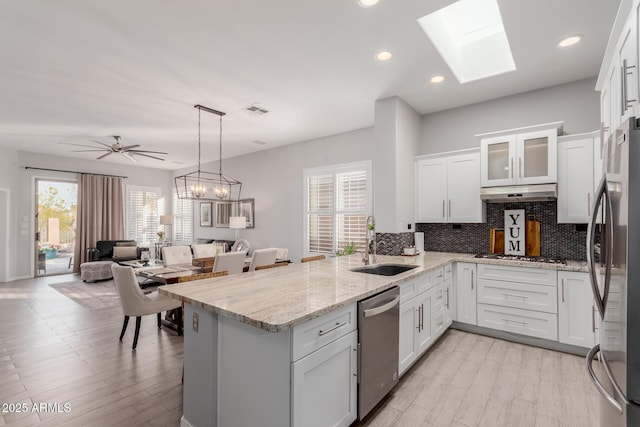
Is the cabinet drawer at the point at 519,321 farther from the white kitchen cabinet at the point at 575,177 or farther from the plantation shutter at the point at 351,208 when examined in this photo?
the plantation shutter at the point at 351,208

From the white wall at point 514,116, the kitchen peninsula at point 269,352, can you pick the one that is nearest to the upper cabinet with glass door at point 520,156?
the white wall at point 514,116

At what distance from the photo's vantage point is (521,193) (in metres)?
3.34

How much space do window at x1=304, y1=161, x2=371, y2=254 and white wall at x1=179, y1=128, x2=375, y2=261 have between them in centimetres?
17

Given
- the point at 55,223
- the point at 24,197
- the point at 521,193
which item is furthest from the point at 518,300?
the point at 55,223

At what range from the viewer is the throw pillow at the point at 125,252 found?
7297mm

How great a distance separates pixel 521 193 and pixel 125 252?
8124 millimetres

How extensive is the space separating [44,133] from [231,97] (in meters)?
4.11

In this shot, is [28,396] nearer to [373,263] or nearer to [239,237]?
[373,263]

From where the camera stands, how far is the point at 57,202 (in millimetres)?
7617

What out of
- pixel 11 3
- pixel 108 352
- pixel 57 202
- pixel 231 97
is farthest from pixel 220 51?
pixel 57 202

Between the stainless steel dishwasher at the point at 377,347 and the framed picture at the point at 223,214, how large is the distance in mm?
6209

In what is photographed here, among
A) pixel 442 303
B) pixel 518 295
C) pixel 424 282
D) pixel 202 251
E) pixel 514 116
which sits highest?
pixel 514 116

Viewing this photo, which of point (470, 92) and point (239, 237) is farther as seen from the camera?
point (239, 237)

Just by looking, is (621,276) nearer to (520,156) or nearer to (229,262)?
(520,156)
